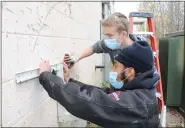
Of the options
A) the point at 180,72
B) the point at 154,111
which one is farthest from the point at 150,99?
the point at 180,72

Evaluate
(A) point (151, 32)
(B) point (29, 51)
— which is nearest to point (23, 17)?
(B) point (29, 51)

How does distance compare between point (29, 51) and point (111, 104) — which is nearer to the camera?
point (111, 104)

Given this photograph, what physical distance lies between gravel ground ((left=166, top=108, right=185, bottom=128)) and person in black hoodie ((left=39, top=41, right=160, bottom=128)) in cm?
396

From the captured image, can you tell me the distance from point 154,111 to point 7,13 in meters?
1.10

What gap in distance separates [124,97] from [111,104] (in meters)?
0.10

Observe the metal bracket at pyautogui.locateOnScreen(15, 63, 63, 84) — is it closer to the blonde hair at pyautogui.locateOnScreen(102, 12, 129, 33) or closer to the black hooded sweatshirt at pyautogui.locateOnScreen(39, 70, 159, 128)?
the black hooded sweatshirt at pyautogui.locateOnScreen(39, 70, 159, 128)

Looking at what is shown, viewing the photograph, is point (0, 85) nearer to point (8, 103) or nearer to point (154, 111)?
point (8, 103)

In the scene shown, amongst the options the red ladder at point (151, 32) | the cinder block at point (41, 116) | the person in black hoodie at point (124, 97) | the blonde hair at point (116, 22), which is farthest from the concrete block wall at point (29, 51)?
the red ladder at point (151, 32)

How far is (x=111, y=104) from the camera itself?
165cm

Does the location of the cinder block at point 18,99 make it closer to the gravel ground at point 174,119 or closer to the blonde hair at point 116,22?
the blonde hair at point 116,22

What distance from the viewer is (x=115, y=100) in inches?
65.4

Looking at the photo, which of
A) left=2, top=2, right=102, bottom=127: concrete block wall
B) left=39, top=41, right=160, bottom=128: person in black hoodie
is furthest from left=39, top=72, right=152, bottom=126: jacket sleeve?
left=2, top=2, right=102, bottom=127: concrete block wall

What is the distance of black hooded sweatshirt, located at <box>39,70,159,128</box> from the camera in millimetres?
1646

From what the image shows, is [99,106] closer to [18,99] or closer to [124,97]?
[124,97]
